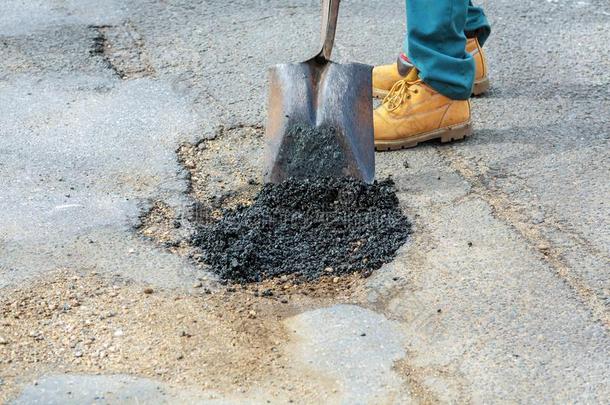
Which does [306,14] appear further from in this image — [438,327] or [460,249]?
[438,327]

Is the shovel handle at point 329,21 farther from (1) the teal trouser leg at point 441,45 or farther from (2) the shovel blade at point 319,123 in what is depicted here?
(1) the teal trouser leg at point 441,45

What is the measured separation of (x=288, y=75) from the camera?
12.7 feet

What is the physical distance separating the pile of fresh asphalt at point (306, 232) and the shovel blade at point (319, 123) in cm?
7

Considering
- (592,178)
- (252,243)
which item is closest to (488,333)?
(252,243)

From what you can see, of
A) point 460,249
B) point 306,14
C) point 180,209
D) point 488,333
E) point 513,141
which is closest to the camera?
point 488,333

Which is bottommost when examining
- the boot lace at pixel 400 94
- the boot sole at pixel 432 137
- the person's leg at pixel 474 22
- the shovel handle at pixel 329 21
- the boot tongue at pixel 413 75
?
the boot sole at pixel 432 137

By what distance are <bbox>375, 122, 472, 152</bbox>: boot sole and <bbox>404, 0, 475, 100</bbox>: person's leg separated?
132 mm

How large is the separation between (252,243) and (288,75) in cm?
81

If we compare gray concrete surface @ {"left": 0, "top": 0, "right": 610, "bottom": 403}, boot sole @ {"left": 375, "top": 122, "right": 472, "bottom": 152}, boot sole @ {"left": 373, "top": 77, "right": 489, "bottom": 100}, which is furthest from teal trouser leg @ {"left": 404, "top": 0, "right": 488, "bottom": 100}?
boot sole @ {"left": 373, "top": 77, "right": 489, "bottom": 100}

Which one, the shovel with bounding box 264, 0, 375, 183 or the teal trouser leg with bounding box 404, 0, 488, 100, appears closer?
the shovel with bounding box 264, 0, 375, 183

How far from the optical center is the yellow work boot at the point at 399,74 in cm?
459

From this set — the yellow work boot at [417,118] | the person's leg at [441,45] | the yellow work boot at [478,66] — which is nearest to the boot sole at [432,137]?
the yellow work boot at [417,118]

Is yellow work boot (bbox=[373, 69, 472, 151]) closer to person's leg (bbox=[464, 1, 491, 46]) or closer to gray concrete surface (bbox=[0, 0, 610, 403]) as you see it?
gray concrete surface (bbox=[0, 0, 610, 403])

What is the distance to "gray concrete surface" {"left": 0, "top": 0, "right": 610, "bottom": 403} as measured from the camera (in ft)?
9.75
